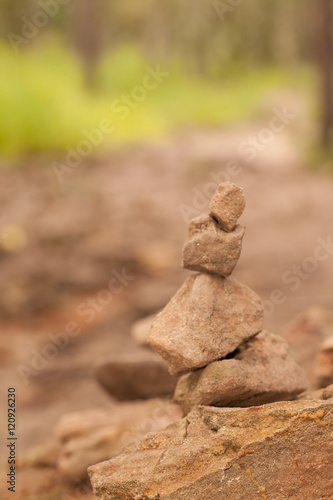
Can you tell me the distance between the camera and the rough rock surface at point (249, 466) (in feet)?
8.46

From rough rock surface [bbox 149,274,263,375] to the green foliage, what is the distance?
30.2 ft

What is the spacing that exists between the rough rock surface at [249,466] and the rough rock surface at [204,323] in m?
0.43

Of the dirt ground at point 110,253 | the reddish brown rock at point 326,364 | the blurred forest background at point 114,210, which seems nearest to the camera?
the reddish brown rock at point 326,364

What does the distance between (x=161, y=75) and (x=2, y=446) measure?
803 inches

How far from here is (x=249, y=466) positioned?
8.51ft

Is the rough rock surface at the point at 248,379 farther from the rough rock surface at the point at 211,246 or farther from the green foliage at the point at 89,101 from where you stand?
the green foliage at the point at 89,101

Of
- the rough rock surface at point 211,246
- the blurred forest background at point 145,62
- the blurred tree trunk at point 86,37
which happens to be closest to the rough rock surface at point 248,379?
the rough rock surface at point 211,246

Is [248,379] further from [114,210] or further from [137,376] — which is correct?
[114,210]

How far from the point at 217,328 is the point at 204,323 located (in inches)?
3.0

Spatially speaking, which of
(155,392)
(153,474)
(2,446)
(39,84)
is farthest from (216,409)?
(39,84)

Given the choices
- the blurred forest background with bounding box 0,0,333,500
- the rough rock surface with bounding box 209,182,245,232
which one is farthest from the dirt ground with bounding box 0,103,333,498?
the rough rock surface with bounding box 209,182,245,232

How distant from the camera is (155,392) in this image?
5137mm

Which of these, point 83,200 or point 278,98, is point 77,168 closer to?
point 83,200

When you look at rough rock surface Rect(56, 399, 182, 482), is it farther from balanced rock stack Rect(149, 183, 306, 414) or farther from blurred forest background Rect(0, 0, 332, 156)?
blurred forest background Rect(0, 0, 332, 156)
